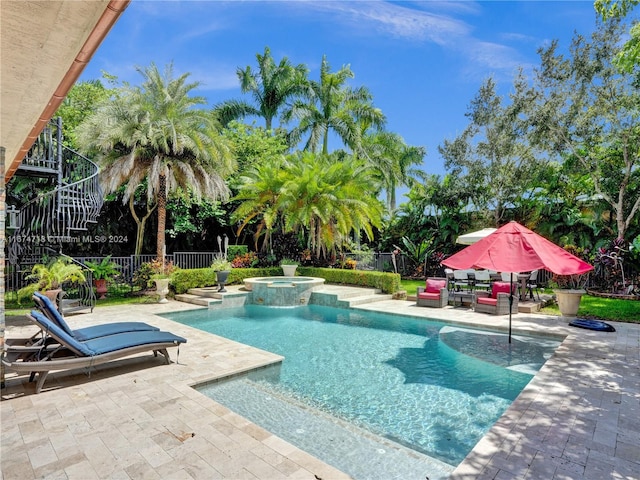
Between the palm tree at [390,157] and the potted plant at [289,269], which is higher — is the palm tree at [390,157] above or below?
above

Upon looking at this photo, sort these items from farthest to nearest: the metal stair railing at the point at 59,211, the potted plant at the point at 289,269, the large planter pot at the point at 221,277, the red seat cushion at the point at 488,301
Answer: the potted plant at the point at 289,269 → the large planter pot at the point at 221,277 → the red seat cushion at the point at 488,301 → the metal stair railing at the point at 59,211

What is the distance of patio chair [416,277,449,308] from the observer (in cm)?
1313

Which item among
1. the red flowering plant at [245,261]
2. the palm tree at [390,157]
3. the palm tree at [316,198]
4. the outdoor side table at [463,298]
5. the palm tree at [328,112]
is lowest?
the outdoor side table at [463,298]

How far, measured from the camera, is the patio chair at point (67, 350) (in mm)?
5309

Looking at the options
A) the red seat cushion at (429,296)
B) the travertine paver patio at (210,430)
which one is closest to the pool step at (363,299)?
the red seat cushion at (429,296)

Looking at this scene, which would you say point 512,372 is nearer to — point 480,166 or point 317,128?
point 480,166

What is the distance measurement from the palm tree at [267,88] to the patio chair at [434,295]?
19399mm

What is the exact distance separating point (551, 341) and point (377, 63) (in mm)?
12640

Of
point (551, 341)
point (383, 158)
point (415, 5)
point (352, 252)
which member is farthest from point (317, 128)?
point (551, 341)

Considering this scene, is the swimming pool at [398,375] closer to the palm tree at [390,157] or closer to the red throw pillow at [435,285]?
the red throw pillow at [435,285]

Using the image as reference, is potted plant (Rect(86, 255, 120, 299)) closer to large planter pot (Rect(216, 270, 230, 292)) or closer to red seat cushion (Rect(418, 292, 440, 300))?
large planter pot (Rect(216, 270, 230, 292))

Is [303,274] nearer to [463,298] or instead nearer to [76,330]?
[463,298]

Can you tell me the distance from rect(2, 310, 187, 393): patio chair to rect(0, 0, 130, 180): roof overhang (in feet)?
10.9

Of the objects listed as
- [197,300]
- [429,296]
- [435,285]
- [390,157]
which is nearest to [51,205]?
[197,300]
